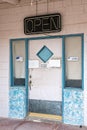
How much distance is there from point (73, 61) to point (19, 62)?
1436 mm

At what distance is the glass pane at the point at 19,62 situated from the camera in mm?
5746

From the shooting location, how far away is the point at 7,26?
5.81 m

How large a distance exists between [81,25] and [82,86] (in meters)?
1.34

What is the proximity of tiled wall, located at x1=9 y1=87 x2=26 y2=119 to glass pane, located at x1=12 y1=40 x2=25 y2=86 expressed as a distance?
21 centimetres

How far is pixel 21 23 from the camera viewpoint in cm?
565

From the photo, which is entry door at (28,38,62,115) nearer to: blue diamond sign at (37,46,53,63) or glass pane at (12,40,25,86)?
blue diamond sign at (37,46,53,63)

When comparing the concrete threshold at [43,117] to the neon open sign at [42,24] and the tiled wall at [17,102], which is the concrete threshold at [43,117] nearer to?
the tiled wall at [17,102]

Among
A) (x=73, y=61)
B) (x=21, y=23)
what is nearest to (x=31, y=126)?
(x=73, y=61)

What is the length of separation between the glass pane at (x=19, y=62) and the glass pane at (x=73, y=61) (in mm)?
1164

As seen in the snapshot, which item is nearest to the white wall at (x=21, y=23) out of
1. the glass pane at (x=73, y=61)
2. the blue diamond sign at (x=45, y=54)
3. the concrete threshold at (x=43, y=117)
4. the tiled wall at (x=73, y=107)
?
the tiled wall at (x=73, y=107)

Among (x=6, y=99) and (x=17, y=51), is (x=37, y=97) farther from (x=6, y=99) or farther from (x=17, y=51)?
(x=17, y=51)

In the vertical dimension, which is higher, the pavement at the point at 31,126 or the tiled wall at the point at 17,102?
the tiled wall at the point at 17,102

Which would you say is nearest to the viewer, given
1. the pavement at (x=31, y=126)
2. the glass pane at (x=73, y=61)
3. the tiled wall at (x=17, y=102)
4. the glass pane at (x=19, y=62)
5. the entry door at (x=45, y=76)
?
the pavement at (x=31, y=126)

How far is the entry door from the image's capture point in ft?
17.5
